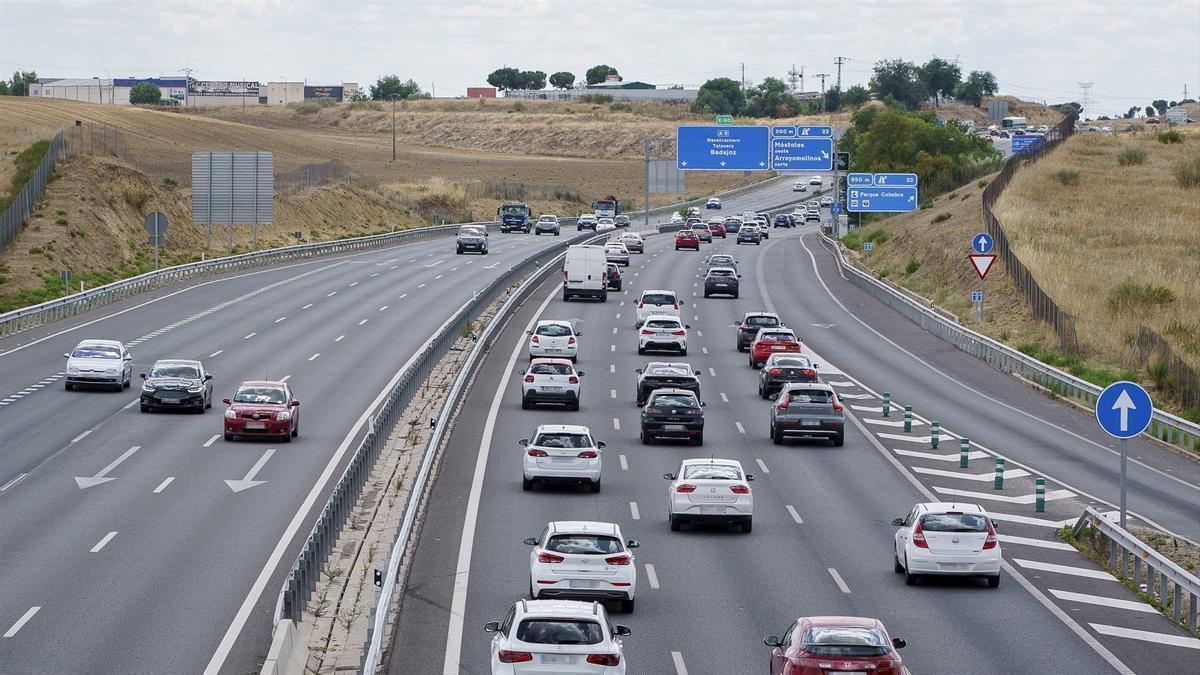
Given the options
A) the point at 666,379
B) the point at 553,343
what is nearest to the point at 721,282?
the point at 553,343

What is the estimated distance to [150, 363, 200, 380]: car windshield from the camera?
42344mm

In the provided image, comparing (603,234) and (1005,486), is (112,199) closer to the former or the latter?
(603,234)

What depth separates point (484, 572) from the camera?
25797 mm

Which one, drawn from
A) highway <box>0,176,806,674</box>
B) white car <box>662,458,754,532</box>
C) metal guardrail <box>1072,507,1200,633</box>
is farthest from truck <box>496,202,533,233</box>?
metal guardrail <box>1072,507,1200,633</box>

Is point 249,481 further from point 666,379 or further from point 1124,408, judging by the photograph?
point 1124,408

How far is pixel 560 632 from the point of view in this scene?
17797mm

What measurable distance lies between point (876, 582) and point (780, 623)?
3.56 metres

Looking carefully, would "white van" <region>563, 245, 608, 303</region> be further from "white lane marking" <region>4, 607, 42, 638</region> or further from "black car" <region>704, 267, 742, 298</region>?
"white lane marking" <region>4, 607, 42, 638</region>

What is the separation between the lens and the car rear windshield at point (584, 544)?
23.0 metres

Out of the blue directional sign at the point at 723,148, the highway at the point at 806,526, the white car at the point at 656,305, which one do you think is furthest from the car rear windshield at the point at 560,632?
the blue directional sign at the point at 723,148

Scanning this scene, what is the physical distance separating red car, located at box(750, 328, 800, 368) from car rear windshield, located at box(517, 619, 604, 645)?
36131mm

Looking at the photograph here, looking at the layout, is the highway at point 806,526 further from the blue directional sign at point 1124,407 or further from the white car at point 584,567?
the blue directional sign at point 1124,407

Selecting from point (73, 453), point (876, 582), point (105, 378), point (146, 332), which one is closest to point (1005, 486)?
point (876, 582)

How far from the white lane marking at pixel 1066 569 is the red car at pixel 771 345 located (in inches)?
1019
